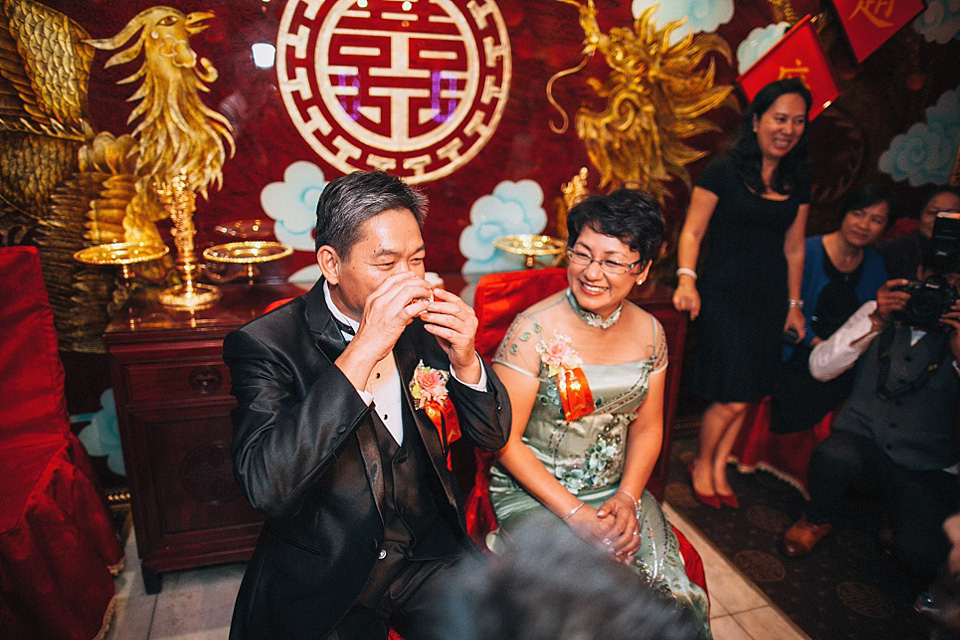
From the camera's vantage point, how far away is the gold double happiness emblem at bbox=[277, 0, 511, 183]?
2.46 m

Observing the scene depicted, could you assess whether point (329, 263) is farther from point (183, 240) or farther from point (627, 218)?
point (183, 240)

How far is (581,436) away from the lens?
191cm

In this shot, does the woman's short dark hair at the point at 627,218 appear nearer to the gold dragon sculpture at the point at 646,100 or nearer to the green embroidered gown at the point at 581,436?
the green embroidered gown at the point at 581,436

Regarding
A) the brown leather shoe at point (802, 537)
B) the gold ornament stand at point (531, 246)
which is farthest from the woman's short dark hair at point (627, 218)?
the brown leather shoe at point (802, 537)

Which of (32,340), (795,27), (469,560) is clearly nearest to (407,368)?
(469,560)

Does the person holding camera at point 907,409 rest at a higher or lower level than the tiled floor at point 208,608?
higher

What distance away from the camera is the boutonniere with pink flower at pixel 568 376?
6.04ft

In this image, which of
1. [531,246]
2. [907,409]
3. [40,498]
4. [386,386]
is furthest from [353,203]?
[907,409]

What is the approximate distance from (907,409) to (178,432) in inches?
109

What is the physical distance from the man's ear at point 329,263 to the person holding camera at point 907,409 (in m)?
2.13

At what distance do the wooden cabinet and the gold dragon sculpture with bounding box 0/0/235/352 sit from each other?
0.39m

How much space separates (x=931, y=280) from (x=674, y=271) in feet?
4.07

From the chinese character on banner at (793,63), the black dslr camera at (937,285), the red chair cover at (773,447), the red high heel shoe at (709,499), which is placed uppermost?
the chinese character on banner at (793,63)

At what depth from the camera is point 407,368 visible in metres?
1.60
